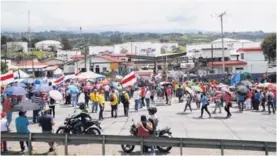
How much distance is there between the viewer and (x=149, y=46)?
466ft

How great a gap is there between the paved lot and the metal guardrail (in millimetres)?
989

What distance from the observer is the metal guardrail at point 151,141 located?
12.9 metres

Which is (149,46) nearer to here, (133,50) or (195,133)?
(133,50)

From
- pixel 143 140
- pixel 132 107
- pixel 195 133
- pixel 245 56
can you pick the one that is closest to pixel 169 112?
pixel 132 107

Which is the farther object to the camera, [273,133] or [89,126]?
[273,133]

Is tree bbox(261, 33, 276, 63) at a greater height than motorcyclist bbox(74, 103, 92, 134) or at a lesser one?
greater

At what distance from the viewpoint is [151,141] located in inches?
522

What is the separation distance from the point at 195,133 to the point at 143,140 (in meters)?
6.13

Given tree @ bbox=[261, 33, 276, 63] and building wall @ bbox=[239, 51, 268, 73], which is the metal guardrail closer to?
building wall @ bbox=[239, 51, 268, 73]

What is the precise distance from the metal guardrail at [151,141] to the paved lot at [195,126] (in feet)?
3.24

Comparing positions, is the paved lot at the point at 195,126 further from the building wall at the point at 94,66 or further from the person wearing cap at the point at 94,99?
the building wall at the point at 94,66

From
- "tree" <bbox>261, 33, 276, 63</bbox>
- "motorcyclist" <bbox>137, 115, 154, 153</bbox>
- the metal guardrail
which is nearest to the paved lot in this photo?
the metal guardrail

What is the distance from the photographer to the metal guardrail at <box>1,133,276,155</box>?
1288 cm

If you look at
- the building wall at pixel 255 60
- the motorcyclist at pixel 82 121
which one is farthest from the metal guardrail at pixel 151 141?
the building wall at pixel 255 60
